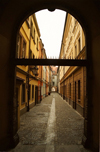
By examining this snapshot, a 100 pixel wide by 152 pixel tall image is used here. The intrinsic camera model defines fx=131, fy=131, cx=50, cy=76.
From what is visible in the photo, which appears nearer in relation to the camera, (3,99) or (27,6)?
(3,99)

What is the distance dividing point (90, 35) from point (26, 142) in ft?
15.7

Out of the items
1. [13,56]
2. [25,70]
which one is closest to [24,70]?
[25,70]

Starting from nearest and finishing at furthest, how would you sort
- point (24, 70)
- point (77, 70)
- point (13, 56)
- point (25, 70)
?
point (13, 56), point (24, 70), point (25, 70), point (77, 70)

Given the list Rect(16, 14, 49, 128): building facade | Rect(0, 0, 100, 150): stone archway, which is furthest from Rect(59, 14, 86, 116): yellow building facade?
Rect(16, 14, 49, 128): building facade

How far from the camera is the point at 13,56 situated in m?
4.96

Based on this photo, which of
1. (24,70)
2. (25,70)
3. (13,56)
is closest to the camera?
(13,56)

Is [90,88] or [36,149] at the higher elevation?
[90,88]

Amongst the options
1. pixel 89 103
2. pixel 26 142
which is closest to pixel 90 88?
pixel 89 103

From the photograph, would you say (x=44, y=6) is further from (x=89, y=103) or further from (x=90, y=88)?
(x=89, y=103)

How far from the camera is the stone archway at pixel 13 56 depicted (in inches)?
176

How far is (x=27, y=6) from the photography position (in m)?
5.03

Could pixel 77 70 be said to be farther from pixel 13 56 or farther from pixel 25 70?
pixel 13 56

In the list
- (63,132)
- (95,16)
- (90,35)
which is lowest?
(63,132)

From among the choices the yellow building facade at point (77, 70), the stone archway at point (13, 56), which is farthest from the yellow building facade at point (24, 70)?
the yellow building facade at point (77, 70)
